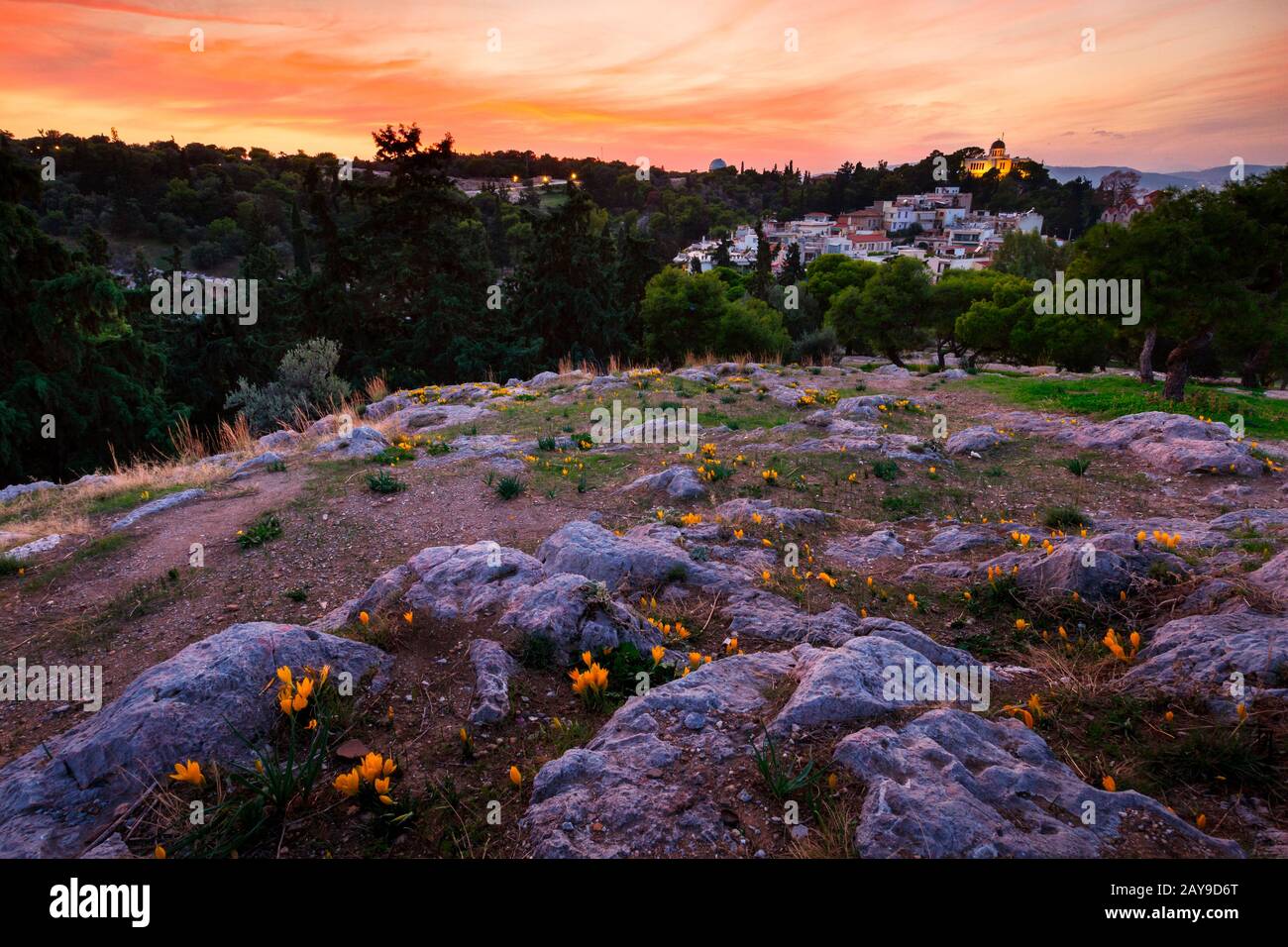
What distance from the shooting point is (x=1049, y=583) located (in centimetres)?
601

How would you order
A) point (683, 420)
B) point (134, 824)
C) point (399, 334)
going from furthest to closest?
point (399, 334) < point (683, 420) < point (134, 824)

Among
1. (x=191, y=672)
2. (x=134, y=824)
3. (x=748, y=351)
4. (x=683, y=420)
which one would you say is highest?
(x=748, y=351)

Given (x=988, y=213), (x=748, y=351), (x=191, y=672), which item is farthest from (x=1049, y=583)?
(x=988, y=213)

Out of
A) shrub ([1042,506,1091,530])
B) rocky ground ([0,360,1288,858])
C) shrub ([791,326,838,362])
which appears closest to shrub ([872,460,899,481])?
rocky ground ([0,360,1288,858])

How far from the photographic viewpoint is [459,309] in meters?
31.8

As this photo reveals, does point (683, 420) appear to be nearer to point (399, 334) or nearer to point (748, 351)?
point (748, 351)

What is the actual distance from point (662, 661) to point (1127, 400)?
17.4m

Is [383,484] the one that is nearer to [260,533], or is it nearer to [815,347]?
[260,533]

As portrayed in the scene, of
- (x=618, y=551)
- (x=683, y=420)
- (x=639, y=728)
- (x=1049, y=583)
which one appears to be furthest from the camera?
(x=683, y=420)

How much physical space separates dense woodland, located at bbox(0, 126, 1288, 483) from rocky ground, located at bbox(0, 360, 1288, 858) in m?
7.83

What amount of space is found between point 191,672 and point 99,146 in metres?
112

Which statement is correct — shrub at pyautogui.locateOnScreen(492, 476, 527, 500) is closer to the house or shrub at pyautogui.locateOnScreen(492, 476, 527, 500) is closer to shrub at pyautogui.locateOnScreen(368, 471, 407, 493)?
shrub at pyautogui.locateOnScreen(368, 471, 407, 493)

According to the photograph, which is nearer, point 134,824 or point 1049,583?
point 134,824

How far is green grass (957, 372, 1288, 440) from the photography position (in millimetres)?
15008
